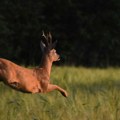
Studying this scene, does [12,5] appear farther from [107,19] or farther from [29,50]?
[107,19]

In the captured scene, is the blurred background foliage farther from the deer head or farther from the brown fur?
the brown fur

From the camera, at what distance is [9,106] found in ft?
24.4

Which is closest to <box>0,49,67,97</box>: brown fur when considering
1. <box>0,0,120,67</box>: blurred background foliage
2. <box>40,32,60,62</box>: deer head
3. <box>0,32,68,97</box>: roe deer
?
<box>0,32,68,97</box>: roe deer

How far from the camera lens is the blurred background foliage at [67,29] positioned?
1068 inches

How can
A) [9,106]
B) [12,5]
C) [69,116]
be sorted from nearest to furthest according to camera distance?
1. [69,116]
2. [9,106]
3. [12,5]

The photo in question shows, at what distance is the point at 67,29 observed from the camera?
28.5 meters

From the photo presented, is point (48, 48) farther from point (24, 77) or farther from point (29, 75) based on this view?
point (24, 77)

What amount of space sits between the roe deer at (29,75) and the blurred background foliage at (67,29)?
1686 cm

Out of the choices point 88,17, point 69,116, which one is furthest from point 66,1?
point 69,116

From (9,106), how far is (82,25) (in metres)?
21.1

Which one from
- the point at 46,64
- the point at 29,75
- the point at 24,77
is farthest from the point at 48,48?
the point at 24,77

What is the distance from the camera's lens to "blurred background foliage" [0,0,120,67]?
27.1 m

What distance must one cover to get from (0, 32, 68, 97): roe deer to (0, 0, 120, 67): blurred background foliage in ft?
55.3

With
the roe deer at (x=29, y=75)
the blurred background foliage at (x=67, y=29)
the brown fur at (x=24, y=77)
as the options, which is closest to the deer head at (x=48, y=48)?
the roe deer at (x=29, y=75)
